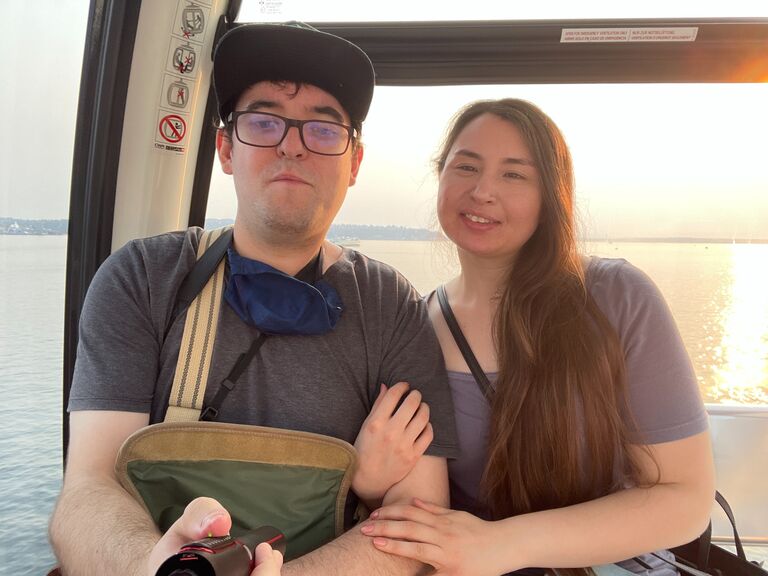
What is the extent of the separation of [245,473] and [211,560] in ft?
2.13

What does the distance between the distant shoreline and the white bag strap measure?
0.62m

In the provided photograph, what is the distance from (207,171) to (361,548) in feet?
5.47

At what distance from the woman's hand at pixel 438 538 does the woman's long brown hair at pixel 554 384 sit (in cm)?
24

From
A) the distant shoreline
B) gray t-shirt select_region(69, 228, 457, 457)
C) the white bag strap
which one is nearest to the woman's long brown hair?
gray t-shirt select_region(69, 228, 457, 457)

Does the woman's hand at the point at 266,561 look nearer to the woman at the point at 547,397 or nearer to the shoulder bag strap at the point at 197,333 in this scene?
the woman at the point at 547,397

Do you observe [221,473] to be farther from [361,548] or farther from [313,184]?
[313,184]

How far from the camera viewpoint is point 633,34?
6.38 ft

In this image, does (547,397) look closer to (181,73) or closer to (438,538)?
(438,538)

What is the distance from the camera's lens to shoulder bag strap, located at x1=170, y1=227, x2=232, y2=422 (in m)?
1.45

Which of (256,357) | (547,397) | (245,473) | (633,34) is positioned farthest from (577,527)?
(633,34)

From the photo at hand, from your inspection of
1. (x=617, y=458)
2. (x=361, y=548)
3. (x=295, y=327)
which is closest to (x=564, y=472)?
(x=617, y=458)

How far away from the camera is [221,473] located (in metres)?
1.33

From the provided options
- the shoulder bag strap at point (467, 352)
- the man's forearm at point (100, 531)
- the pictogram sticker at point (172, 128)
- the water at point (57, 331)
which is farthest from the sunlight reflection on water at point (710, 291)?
the man's forearm at point (100, 531)

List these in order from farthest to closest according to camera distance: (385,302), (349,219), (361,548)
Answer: (349,219), (385,302), (361,548)
